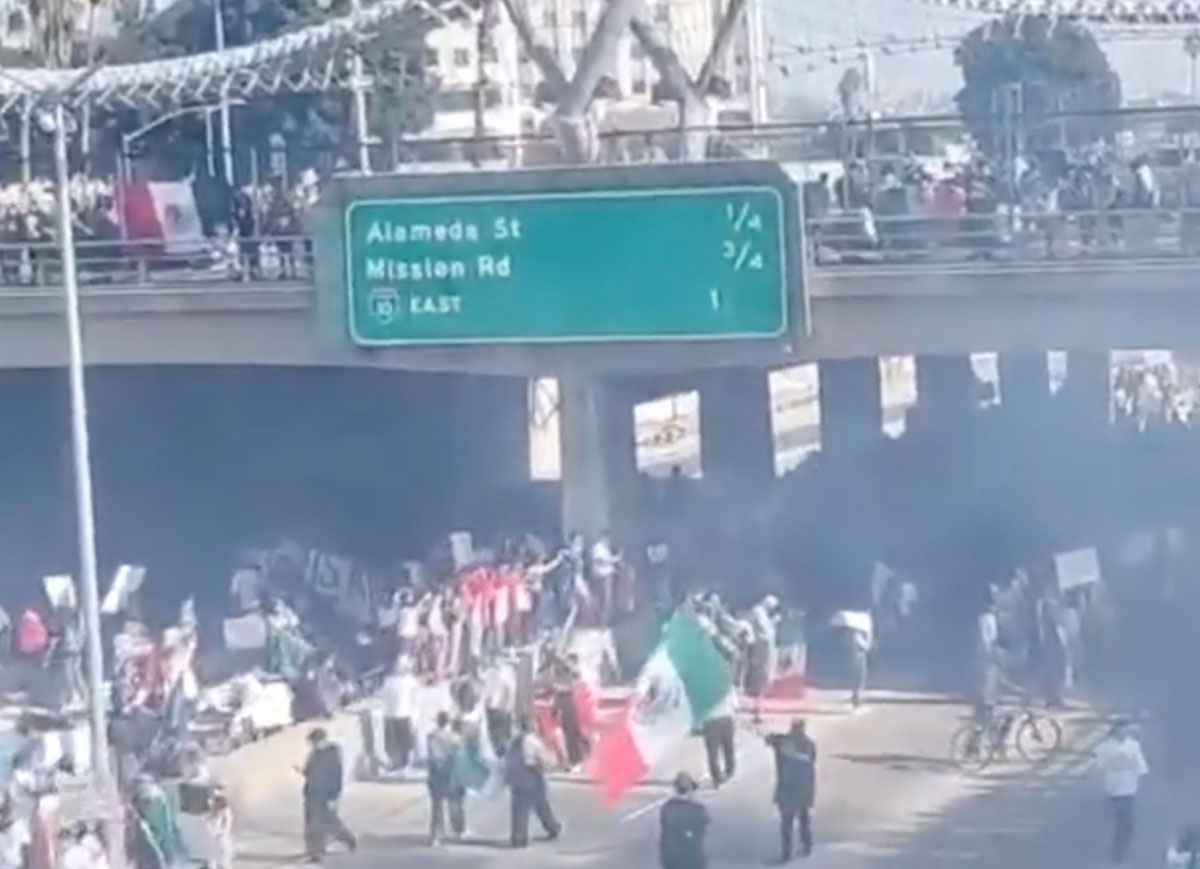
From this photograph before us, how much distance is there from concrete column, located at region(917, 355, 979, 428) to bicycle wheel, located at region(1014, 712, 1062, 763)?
21.3 m

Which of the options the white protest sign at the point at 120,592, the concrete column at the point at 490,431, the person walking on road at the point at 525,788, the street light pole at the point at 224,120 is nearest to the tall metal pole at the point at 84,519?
the person walking on road at the point at 525,788

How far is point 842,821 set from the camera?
2094 centimetres

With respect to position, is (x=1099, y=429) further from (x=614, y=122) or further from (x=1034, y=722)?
(x=1034, y=722)

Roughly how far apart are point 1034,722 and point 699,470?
16.6 metres

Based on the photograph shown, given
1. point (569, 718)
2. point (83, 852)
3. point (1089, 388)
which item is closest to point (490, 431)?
point (1089, 388)

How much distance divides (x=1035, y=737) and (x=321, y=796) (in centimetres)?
517

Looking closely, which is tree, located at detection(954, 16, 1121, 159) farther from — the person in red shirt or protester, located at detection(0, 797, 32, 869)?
protester, located at detection(0, 797, 32, 869)

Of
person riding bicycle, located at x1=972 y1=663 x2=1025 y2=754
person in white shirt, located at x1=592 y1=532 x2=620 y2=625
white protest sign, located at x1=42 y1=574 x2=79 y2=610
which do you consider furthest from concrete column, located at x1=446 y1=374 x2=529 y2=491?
person riding bicycle, located at x1=972 y1=663 x2=1025 y2=754

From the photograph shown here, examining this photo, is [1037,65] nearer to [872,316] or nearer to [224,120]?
[224,120]

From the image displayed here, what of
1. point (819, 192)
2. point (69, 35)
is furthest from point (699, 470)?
point (69, 35)

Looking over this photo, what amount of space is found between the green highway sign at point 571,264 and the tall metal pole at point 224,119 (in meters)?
9.91

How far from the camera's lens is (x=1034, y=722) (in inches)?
888

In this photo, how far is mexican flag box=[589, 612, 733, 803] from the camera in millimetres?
19031

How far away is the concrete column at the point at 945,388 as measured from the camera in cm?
4453
